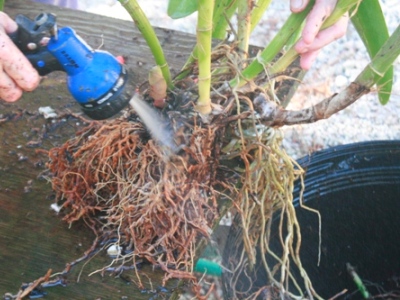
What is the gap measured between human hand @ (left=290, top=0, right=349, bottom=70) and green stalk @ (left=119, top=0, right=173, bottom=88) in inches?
7.8

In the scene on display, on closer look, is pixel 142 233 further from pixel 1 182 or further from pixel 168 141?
pixel 1 182

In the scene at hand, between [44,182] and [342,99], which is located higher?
[342,99]

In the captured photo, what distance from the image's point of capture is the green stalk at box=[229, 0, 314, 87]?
744mm

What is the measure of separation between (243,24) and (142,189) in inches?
12.0

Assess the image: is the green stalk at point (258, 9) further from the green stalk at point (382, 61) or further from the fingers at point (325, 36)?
the green stalk at point (382, 61)

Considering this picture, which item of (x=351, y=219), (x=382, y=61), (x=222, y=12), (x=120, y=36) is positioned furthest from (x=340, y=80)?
(x=382, y=61)

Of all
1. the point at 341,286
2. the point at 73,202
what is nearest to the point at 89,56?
the point at 73,202

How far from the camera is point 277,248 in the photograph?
121 cm

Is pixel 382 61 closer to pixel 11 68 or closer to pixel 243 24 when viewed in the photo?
pixel 243 24

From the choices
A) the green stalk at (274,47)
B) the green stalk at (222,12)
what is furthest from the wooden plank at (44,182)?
the green stalk at (274,47)

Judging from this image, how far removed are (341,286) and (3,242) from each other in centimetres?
88

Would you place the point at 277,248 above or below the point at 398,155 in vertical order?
below

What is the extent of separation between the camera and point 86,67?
2.33 ft

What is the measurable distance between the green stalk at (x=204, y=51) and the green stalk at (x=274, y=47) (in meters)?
0.07
